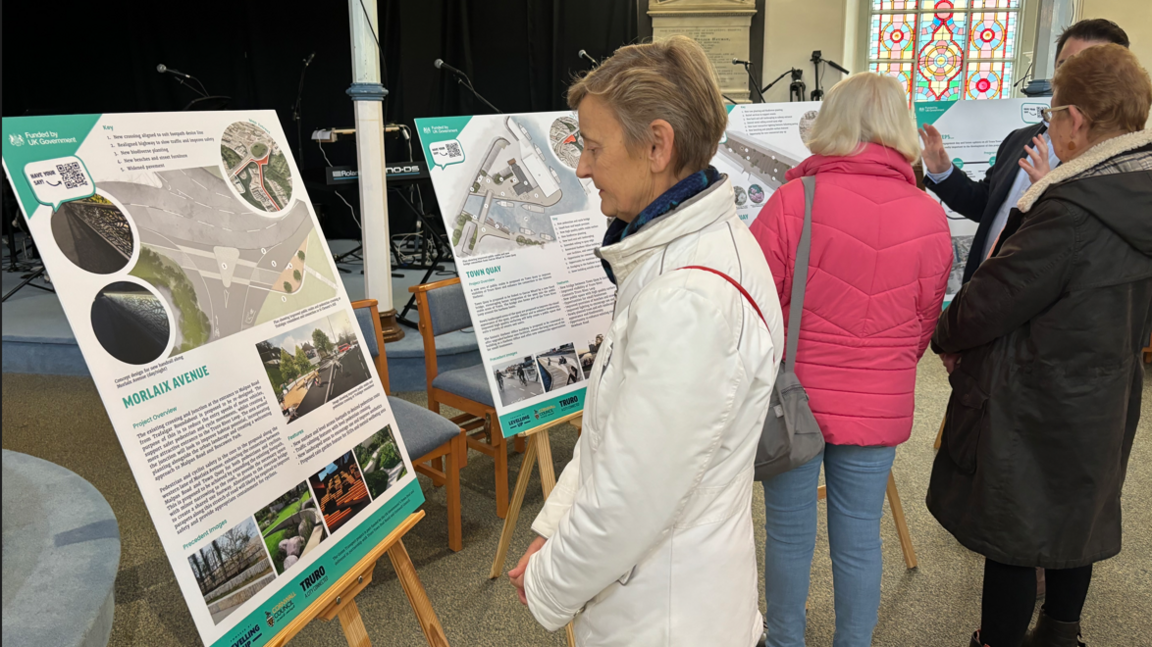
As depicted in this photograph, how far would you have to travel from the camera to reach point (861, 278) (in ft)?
4.86

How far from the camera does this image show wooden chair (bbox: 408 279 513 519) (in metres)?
2.61

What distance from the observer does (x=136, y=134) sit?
1188mm

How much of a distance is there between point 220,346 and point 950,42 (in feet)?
27.6

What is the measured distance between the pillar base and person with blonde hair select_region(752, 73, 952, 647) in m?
2.72

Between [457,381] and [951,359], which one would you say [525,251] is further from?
[951,359]

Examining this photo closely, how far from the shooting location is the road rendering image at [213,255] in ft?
3.79

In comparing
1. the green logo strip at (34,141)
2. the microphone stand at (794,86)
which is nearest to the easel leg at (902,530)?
the green logo strip at (34,141)

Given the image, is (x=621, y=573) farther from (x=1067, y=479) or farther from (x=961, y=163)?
(x=961, y=163)

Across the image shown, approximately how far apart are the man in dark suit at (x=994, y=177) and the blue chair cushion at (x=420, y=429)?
1.64m

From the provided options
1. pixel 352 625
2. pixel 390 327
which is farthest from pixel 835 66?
pixel 352 625

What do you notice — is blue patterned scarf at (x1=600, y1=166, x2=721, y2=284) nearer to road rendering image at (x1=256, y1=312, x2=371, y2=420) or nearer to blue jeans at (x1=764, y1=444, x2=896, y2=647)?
road rendering image at (x1=256, y1=312, x2=371, y2=420)

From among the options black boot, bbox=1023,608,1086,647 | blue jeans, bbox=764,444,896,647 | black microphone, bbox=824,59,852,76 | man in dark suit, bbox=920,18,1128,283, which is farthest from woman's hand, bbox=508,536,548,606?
black microphone, bbox=824,59,852,76

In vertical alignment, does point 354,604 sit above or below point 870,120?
below

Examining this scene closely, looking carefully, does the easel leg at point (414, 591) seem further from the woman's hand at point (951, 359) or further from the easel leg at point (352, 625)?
the woman's hand at point (951, 359)
